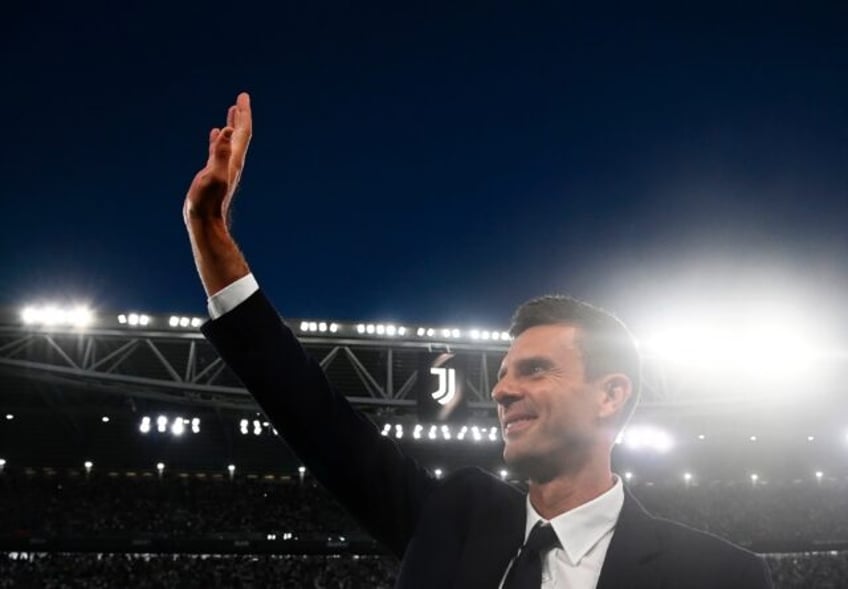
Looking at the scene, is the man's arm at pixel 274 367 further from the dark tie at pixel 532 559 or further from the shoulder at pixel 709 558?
the shoulder at pixel 709 558

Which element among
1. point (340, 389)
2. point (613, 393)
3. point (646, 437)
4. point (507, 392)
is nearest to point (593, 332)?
point (613, 393)

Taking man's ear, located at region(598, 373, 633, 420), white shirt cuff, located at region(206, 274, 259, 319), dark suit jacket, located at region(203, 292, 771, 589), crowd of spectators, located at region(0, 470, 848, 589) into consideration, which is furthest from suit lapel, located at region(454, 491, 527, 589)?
crowd of spectators, located at region(0, 470, 848, 589)

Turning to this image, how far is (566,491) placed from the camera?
1.94m

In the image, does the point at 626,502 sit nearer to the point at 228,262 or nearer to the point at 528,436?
the point at 528,436

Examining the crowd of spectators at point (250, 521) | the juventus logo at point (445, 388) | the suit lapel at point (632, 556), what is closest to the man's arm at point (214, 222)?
the suit lapel at point (632, 556)

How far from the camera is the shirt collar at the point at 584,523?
6.01 feet

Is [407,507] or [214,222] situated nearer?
[214,222]

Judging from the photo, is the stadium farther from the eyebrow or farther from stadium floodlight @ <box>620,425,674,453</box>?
the eyebrow

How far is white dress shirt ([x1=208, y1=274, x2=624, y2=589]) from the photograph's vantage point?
71.1 inches

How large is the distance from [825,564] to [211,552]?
22488 mm

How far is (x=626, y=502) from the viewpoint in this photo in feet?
6.44

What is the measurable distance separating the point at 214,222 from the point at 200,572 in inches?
1097

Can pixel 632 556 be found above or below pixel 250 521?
below

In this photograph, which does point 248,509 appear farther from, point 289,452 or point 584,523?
point 584,523
